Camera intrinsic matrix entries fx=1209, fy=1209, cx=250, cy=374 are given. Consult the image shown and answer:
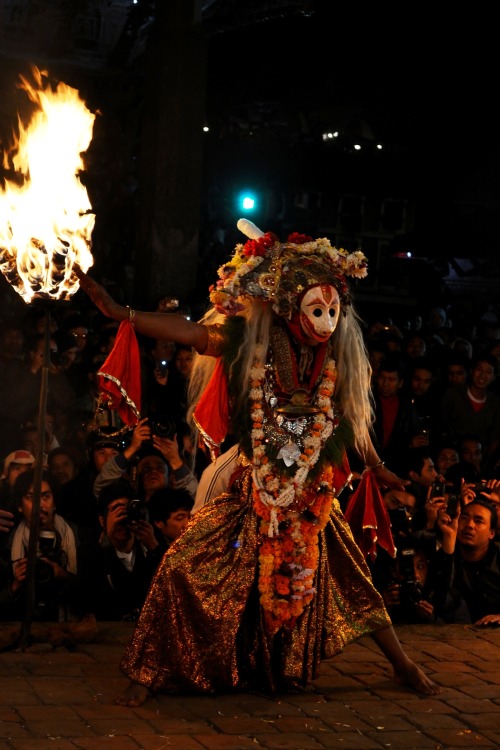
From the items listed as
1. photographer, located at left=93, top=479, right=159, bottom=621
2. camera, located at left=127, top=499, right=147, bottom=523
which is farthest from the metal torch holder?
camera, located at left=127, top=499, right=147, bottom=523

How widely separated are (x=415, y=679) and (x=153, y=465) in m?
2.23

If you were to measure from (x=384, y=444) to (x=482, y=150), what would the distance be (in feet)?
54.8

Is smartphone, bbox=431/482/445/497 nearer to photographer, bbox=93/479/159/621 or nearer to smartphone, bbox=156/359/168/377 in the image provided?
photographer, bbox=93/479/159/621

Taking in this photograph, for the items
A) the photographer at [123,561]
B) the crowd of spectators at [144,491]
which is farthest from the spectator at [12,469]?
the photographer at [123,561]

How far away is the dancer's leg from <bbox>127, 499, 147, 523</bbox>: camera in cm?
158

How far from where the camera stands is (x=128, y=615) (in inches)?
262

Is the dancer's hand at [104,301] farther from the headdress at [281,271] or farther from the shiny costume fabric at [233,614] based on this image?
the shiny costume fabric at [233,614]

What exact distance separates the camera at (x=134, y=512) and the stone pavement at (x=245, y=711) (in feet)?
2.17

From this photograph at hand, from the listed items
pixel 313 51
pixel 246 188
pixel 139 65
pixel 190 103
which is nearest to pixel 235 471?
pixel 190 103

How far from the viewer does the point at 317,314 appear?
216 inches

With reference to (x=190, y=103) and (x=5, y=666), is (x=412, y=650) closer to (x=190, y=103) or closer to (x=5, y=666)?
(x=5, y=666)

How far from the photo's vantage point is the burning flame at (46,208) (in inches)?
229

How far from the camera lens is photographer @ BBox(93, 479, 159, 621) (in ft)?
21.5

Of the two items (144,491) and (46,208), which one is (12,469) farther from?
(46,208)
